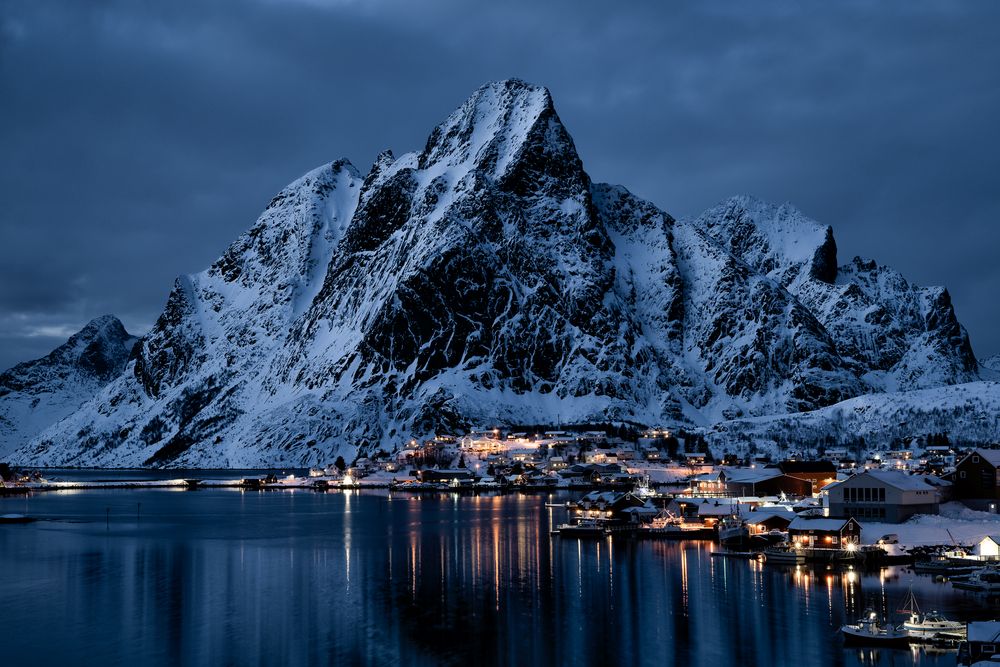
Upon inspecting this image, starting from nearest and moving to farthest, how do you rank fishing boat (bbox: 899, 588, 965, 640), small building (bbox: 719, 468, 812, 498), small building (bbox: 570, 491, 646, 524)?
fishing boat (bbox: 899, 588, 965, 640) → small building (bbox: 570, 491, 646, 524) → small building (bbox: 719, 468, 812, 498)

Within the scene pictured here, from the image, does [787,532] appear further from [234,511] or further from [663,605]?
[234,511]

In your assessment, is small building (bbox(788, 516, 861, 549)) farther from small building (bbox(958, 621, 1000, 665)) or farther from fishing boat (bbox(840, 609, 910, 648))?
small building (bbox(958, 621, 1000, 665))

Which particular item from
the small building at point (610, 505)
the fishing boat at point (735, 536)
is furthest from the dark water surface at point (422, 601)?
the small building at point (610, 505)

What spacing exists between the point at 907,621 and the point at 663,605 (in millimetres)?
13595

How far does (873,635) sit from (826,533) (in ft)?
98.0

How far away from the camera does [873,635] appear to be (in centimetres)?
4841

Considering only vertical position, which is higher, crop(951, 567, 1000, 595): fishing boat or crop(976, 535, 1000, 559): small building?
crop(976, 535, 1000, 559): small building

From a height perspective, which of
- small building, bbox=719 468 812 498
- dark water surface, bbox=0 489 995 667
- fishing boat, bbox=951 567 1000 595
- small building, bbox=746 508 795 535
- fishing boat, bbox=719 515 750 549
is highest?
small building, bbox=719 468 812 498

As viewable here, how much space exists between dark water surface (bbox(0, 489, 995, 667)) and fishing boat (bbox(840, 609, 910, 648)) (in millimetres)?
834

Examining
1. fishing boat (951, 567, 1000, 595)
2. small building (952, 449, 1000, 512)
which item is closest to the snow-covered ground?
small building (952, 449, 1000, 512)

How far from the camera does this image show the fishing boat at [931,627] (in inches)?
1896

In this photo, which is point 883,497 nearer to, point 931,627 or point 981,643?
point 931,627

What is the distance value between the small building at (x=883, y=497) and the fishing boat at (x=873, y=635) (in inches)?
1407

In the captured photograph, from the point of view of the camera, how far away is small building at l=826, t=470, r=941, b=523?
8394 centimetres
